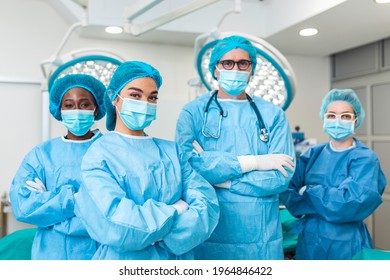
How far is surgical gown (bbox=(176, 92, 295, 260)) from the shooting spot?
1.56 m

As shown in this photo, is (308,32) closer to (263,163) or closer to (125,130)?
(263,163)

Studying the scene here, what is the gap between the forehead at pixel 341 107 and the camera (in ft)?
6.68

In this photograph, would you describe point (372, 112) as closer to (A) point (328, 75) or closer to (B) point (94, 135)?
(A) point (328, 75)

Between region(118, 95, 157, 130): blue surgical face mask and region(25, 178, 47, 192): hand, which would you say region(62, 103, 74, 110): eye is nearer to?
region(25, 178, 47, 192): hand

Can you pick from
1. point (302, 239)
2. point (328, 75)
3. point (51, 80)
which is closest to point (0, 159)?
point (51, 80)

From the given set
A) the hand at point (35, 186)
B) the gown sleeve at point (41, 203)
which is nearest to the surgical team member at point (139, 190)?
the gown sleeve at point (41, 203)

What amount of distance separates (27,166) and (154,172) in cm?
62

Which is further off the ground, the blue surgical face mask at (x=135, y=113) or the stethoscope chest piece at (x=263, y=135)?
the blue surgical face mask at (x=135, y=113)

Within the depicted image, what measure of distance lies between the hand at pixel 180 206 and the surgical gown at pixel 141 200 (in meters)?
0.01

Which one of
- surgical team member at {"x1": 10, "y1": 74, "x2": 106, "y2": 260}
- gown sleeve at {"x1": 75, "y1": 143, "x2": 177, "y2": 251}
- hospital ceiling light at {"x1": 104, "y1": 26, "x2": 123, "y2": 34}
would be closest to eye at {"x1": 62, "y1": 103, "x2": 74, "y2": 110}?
surgical team member at {"x1": 10, "y1": 74, "x2": 106, "y2": 260}

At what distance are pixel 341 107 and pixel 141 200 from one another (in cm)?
129

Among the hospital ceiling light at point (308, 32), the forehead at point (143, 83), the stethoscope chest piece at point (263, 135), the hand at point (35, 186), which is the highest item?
the hospital ceiling light at point (308, 32)

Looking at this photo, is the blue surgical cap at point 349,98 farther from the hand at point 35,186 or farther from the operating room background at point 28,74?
the operating room background at point 28,74

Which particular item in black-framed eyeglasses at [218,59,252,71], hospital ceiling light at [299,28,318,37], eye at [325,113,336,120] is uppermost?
hospital ceiling light at [299,28,318,37]
